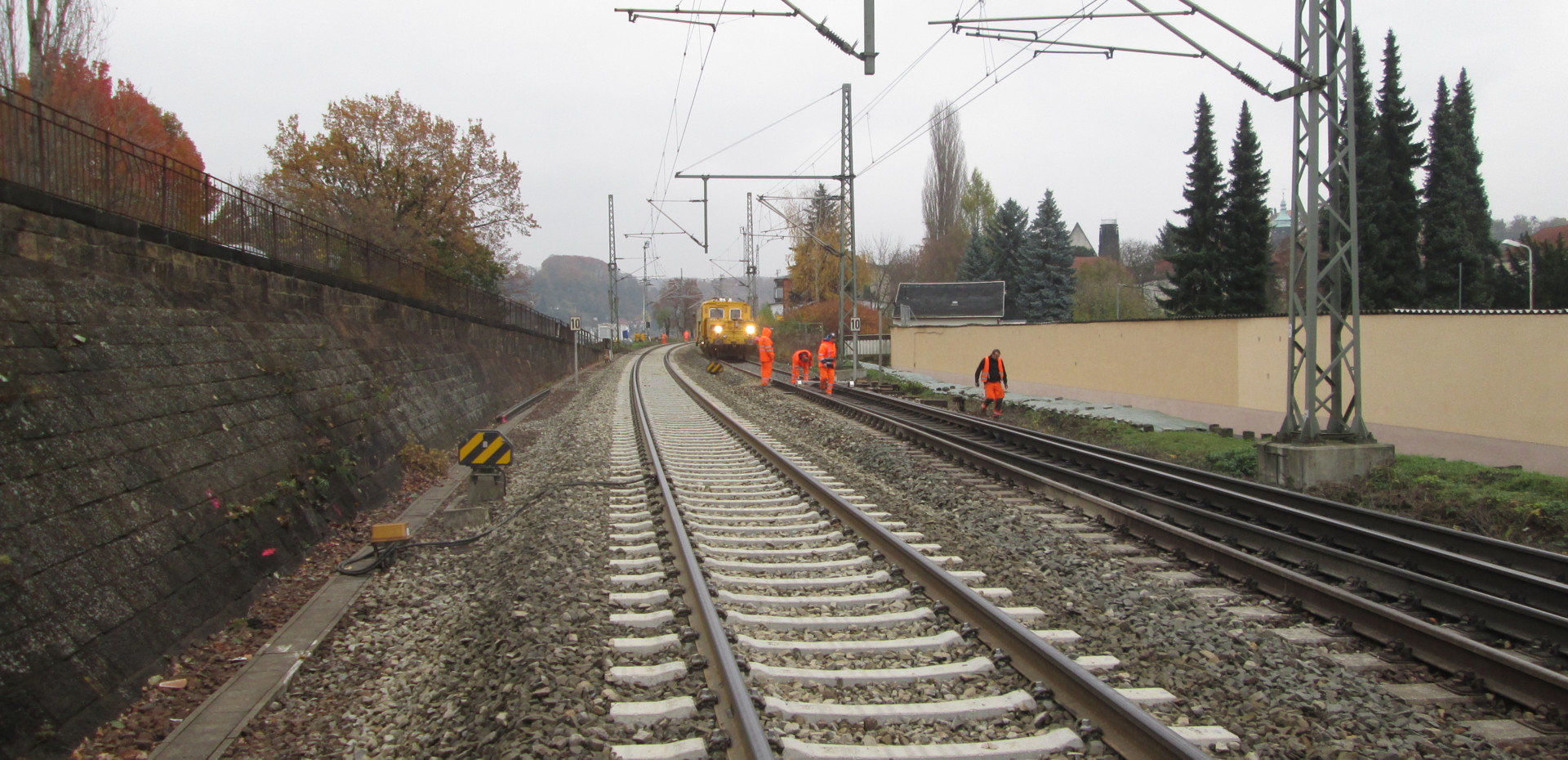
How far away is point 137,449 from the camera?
6.58 metres

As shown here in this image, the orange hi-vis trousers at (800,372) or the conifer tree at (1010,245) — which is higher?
the conifer tree at (1010,245)

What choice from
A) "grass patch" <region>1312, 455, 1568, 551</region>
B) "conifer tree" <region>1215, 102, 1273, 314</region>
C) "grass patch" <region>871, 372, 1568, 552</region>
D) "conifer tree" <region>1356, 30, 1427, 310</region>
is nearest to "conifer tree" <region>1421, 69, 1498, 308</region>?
"conifer tree" <region>1356, 30, 1427, 310</region>

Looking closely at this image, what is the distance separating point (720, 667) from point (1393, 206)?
151 feet

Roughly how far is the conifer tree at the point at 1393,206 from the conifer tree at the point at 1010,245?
23536 mm

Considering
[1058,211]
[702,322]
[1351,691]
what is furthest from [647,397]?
[1058,211]

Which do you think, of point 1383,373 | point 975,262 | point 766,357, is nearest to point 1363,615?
point 1383,373

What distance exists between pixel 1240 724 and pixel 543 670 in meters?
3.35

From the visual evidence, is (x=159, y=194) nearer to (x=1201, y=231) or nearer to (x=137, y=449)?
(x=137, y=449)

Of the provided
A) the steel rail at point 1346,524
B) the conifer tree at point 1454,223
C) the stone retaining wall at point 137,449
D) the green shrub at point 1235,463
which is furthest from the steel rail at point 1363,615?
the conifer tree at point 1454,223

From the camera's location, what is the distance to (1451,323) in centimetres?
1457

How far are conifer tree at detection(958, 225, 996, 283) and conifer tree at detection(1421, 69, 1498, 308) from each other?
93.5 feet

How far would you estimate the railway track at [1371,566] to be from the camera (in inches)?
195

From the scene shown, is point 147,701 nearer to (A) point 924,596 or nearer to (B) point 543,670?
(B) point 543,670

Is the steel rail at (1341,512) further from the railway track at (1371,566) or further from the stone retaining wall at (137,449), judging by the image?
the stone retaining wall at (137,449)
